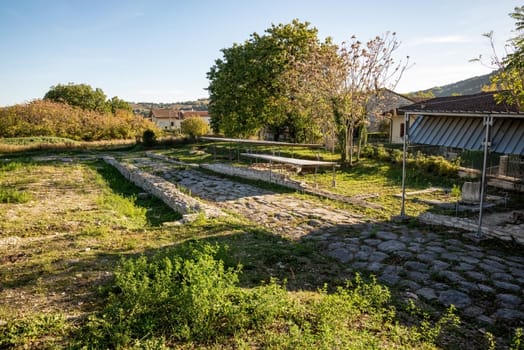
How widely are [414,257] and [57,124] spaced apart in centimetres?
4099

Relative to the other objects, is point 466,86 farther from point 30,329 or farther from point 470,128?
point 30,329

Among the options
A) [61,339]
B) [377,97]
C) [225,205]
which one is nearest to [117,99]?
[377,97]

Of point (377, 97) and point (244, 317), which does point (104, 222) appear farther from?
point (377, 97)

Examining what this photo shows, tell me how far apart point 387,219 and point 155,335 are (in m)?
6.35

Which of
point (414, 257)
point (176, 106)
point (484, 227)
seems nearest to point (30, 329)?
point (414, 257)

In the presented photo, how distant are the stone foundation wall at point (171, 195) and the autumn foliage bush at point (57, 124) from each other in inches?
1020

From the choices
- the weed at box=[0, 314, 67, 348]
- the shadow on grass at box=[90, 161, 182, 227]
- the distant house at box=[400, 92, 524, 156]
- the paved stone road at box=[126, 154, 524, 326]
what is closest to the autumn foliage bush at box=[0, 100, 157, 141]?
the shadow on grass at box=[90, 161, 182, 227]

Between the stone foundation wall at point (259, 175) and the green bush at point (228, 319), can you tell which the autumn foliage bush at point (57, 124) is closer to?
the stone foundation wall at point (259, 175)

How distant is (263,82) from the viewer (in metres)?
24.3

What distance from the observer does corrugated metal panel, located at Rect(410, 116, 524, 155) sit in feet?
22.4

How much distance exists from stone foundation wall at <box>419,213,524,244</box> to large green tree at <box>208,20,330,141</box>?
14460 millimetres

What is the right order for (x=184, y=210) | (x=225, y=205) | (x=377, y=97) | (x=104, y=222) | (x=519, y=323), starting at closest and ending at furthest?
1. (x=519, y=323)
2. (x=104, y=222)
3. (x=184, y=210)
4. (x=225, y=205)
5. (x=377, y=97)

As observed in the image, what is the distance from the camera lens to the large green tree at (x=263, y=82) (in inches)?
909

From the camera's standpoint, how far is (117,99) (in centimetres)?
7450
